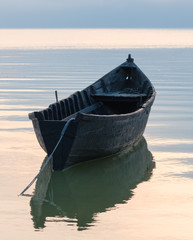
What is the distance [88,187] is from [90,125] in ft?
4.35

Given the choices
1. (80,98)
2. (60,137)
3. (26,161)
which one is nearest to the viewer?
(60,137)

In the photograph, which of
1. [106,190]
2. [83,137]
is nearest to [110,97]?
[83,137]

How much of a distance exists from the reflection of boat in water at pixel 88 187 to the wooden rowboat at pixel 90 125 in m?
0.27

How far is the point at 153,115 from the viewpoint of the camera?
74.8 feet

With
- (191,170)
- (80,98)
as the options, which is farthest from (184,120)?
(191,170)

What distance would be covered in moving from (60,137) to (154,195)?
237cm

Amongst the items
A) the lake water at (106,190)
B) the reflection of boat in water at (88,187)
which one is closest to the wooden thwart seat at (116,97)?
the lake water at (106,190)

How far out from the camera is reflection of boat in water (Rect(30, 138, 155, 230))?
12008 mm

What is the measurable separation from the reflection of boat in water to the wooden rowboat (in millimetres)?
270

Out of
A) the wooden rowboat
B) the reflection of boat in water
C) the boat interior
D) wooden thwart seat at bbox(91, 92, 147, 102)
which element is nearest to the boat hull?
the wooden rowboat

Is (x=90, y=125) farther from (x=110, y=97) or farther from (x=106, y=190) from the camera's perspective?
(x=110, y=97)

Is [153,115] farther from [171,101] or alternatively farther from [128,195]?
[128,195]

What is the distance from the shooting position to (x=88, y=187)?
13773mm

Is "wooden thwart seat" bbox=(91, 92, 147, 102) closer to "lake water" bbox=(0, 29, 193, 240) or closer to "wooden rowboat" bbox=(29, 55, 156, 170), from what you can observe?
"wooden rowboat" bbox=(29, 55, 156, 170)
